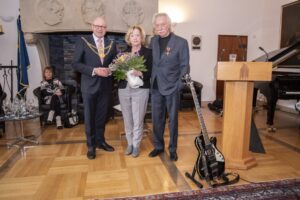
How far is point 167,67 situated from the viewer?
2590 mm

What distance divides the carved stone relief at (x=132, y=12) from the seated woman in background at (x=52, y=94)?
2.09 metres

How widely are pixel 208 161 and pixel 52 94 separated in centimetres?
337

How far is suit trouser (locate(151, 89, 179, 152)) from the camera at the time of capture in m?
2.65

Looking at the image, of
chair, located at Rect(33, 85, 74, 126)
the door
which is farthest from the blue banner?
the door

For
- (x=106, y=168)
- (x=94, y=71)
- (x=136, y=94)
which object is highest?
(x=94, y=71)

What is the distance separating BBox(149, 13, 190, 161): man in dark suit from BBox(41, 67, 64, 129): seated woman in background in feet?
7.74

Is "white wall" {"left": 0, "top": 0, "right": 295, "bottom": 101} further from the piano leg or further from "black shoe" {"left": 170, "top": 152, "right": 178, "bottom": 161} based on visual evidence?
"black shoe" {"left": 170, "top": 152, "right": 178, "bottom": 161}

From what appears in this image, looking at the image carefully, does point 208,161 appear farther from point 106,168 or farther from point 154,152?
point 106,168

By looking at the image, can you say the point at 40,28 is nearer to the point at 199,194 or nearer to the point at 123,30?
the point at 123,30

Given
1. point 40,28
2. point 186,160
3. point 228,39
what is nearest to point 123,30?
point 40,28

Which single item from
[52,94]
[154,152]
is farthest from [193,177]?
[52,94]

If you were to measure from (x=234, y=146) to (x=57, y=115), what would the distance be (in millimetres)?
3147

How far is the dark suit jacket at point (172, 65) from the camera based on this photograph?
2574 mm

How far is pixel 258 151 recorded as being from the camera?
119 inches
